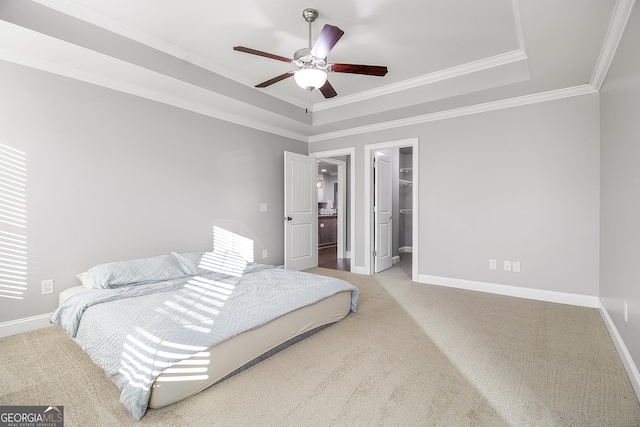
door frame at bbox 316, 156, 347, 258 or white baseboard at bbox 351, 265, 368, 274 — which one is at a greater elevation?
door frame at bbox 316, 156, 347, 258

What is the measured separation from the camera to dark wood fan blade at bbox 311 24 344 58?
2.02 meters

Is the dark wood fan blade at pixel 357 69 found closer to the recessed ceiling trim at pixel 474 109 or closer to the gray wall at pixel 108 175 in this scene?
the recessed ceiling trim at pixel 474 109

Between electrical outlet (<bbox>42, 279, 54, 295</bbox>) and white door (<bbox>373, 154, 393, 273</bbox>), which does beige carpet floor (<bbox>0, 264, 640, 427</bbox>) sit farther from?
white door (<bbox>373, 154, 393, 273</bbox>)

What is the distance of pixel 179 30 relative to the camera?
2.74 meters

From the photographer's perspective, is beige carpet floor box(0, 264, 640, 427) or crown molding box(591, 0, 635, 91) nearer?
beige carpet floor box(0, 264, 640, 427)

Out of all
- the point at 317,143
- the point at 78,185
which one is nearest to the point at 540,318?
the point at 317,143

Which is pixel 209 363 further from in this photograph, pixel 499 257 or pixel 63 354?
pixel 499 257

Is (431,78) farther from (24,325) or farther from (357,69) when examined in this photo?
(24,325)

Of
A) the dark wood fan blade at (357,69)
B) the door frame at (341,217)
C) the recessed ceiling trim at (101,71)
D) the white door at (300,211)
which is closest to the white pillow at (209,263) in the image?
the white door at (300,211)

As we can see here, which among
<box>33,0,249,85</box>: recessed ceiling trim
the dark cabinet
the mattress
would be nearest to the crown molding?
the mattress

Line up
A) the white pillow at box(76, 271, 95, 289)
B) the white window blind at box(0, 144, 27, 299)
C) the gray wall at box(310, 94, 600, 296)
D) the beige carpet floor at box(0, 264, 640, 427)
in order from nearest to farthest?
the beige carpet floor at box(0, 264, 640, 427) < the white window blind at box(0, 144, 27, 299) < the white pillow at box(76, 271, 95, 289) < the gray wall at box(310, 94, 600, 296)

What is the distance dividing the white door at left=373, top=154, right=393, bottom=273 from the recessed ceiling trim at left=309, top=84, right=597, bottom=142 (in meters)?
0.54

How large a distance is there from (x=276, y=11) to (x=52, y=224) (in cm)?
277

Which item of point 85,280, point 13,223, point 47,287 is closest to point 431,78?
point 85,280
